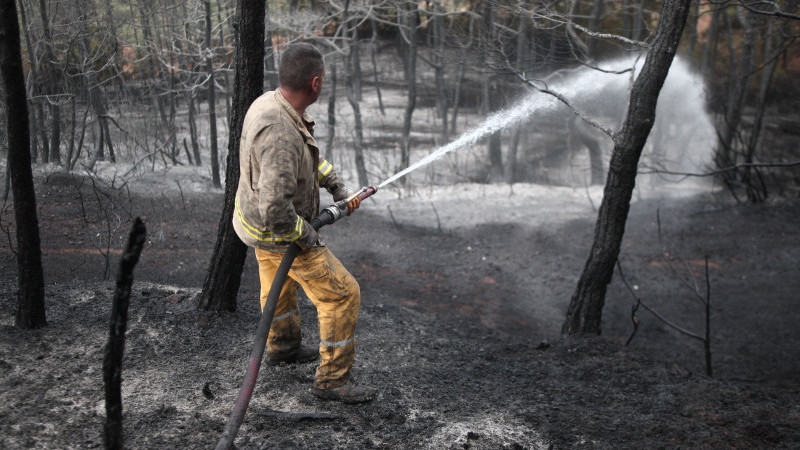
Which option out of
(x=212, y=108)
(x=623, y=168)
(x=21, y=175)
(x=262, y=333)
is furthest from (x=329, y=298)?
(x=212, y=108)

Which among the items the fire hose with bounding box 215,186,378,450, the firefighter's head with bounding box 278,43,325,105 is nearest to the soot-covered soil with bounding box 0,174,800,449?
the fire hose with bounding box 215,186,378,450

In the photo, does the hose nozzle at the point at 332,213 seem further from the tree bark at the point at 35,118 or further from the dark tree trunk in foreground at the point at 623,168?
the tree bark at the point at 35,118

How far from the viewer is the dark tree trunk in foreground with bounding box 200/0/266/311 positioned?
434 centimetres

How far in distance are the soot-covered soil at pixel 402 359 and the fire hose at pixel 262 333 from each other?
0.30m

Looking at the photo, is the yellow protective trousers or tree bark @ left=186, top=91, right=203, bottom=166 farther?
tree bark @ left=186, top=91, right=203, bottom=166

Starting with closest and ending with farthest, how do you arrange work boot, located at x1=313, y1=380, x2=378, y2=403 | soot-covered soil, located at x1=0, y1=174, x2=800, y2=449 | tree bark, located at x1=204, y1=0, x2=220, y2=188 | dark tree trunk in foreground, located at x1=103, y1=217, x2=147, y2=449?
dark tree trunk in foreground, located at x1=103, y1=217, x2=147, y2=449 → soot-covered soil, located at x1=0, y1=174, x2=800, y2=449 → work boot, located at x1=313, y1=380, x2=378, y2=403 → tree bark, located at x1=204, y1=0, x2=220, y2=188

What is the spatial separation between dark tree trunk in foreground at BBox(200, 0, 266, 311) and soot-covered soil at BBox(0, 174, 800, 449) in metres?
0.18

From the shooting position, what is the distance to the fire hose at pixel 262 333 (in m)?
2.86

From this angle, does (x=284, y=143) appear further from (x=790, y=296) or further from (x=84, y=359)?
(x=790, y=296)

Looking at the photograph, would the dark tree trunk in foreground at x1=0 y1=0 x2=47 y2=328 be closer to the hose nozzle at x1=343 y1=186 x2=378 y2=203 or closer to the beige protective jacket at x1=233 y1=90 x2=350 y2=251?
the beige protective jacket at x1=233 y1=90 x2=350 y2=251

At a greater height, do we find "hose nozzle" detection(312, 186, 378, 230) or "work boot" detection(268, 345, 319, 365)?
"hose nozzle" detection(312, 186, 378, 230)

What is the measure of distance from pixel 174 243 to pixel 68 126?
1.59 meters

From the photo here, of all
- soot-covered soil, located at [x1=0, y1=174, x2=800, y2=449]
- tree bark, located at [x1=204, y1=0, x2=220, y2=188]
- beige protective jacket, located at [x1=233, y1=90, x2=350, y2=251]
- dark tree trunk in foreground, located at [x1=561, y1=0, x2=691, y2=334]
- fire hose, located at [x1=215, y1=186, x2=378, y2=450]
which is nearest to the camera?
fire hose, located at [x1=215, y1=186, x2=378, y2=450]

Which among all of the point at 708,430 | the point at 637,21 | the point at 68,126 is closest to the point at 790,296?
the point at 708,430
